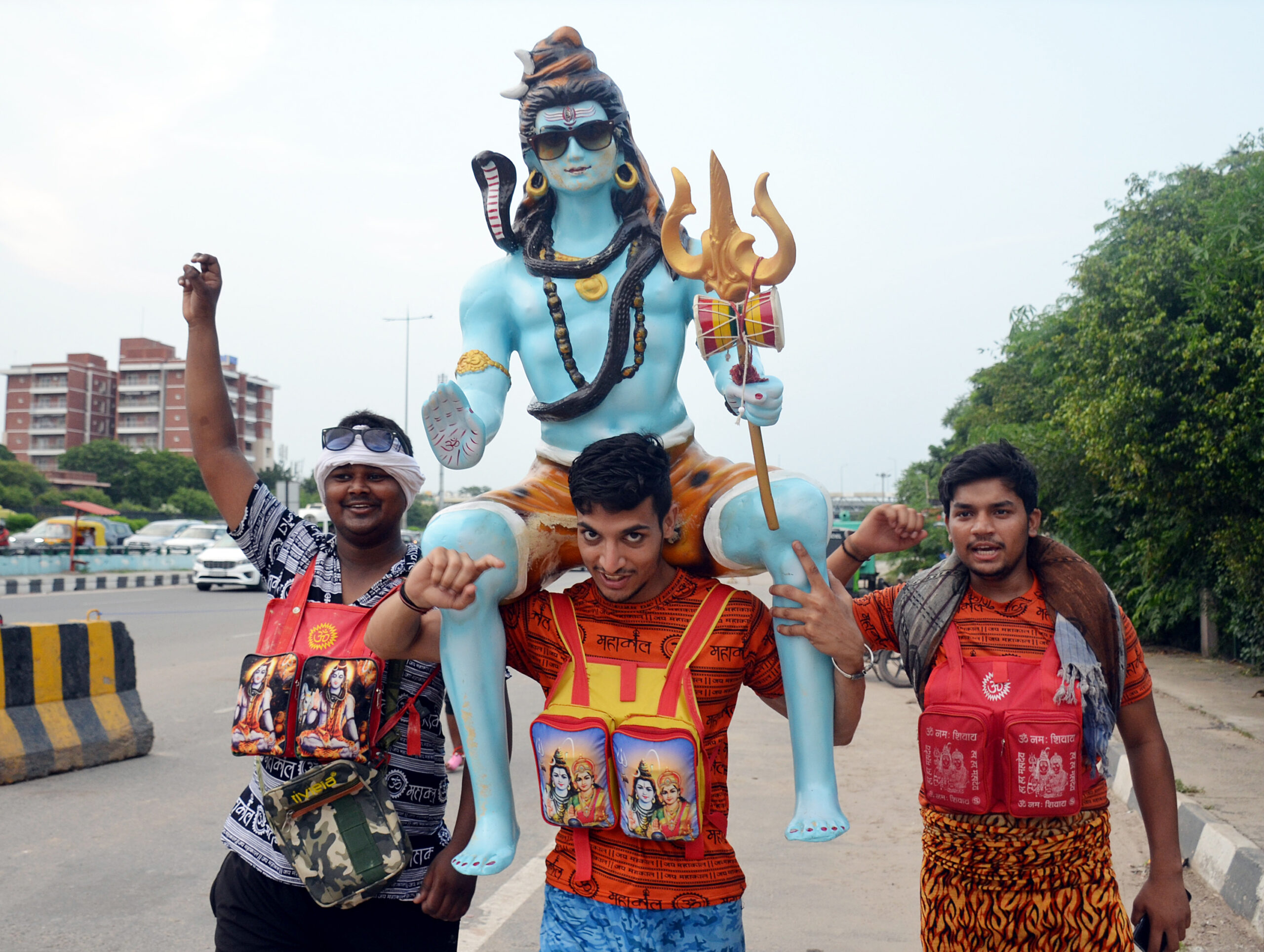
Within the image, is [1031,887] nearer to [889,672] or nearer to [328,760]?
[328,760]

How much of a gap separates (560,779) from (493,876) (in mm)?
2912

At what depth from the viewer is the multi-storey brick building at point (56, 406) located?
243 feet

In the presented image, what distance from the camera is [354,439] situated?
254 cm

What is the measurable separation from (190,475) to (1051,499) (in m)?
48.2

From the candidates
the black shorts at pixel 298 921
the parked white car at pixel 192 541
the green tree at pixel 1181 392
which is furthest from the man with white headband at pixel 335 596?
the parked white car at pixel 192 541

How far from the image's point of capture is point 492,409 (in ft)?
7.83

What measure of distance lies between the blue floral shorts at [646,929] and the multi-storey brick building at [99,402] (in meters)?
77.4

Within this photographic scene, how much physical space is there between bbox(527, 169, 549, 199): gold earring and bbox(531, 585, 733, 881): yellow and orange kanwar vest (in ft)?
3.55

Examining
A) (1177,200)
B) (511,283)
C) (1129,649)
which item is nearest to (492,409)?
(511,283)

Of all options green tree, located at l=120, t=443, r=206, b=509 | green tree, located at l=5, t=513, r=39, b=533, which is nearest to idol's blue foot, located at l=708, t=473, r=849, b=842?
green tree, located at l=5, t=513, r=39, b=533

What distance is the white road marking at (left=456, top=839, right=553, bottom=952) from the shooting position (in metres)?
3.83

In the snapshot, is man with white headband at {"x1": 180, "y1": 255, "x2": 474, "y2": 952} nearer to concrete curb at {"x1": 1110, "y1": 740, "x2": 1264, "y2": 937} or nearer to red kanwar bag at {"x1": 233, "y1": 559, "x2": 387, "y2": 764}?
red kanwar bag at {"x1": 233, "y1": 559, "x2": 387, "y2": 764}

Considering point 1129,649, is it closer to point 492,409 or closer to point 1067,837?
point 1067,837

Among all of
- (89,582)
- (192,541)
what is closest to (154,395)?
(192,541)
